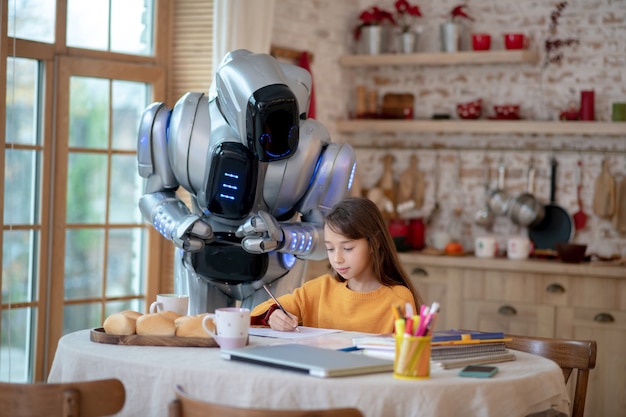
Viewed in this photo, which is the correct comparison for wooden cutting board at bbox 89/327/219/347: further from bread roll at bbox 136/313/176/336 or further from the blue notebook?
the blue notebook

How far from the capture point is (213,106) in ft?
11.7

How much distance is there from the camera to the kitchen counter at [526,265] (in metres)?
5.22

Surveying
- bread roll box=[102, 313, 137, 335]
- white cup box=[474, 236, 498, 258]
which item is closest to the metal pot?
white cup box=[474, 236, 498, 258]

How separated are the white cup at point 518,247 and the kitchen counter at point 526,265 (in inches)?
2.5

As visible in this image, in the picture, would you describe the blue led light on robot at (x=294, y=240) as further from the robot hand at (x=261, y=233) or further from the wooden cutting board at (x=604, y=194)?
→ the wooden cutting board at (x=604, y=194)

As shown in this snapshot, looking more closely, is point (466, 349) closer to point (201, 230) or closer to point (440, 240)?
point (201, 230)

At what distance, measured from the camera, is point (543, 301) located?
5414 millimetres

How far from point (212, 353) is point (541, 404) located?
0.85m

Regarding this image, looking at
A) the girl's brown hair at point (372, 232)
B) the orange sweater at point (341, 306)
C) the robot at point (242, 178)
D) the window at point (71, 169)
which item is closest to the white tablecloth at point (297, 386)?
the orange sweater at point (341, 306)

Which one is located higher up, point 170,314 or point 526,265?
point 170,314

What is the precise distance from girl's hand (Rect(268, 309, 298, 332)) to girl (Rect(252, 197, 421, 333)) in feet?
0.26

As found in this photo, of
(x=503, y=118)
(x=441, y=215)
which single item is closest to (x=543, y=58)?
(x=503, y=118)

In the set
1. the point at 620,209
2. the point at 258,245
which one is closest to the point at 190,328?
the point at 258,245

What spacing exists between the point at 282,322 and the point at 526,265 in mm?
2934
